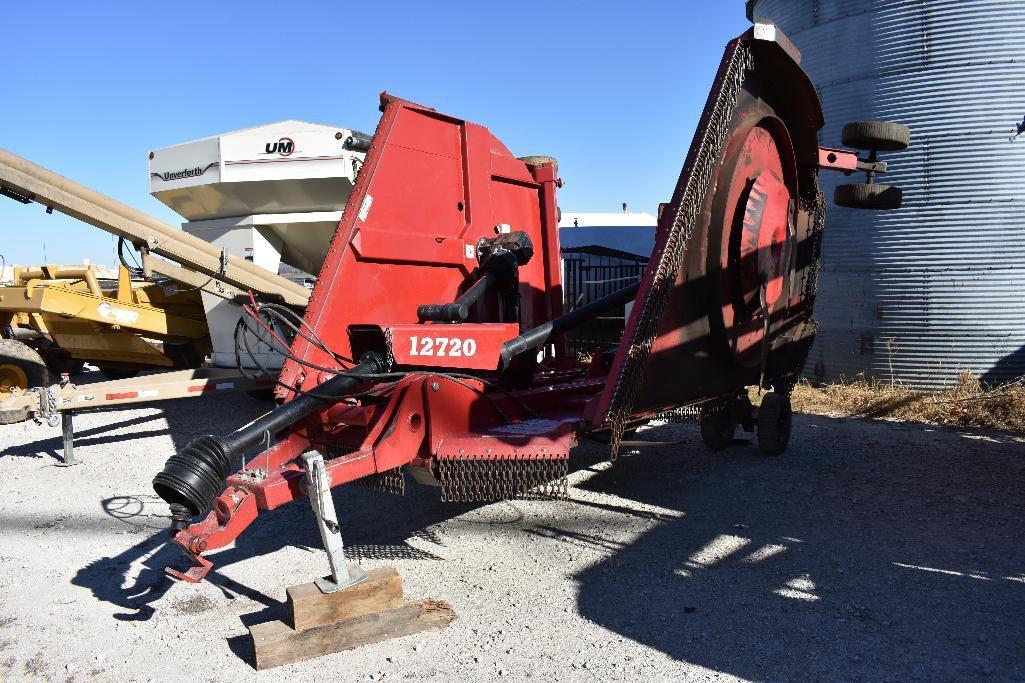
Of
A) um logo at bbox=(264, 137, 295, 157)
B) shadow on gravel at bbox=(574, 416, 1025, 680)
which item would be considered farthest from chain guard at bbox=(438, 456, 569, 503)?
um logo at bbox=(264, 137, 295, 157)

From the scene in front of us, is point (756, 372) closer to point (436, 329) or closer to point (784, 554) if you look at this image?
point (784, 554)

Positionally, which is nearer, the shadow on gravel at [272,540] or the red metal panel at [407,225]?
the shadow on gravel at [272,540]

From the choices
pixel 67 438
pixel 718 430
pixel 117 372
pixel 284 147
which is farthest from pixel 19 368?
pixel 718 430

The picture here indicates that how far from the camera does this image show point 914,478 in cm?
589

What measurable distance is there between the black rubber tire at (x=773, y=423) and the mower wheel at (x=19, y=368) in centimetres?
853

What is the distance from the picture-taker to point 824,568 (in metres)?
4.14

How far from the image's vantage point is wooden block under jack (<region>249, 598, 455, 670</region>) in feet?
10.8

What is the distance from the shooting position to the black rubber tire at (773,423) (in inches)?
253

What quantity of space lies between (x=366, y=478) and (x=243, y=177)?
5574 millimetres

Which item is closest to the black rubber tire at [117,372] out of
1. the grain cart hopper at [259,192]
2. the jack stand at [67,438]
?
the grain cart hopper at [259,192]

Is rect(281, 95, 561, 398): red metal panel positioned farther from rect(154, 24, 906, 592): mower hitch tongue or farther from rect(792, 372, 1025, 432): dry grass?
rect(792, 372, 1025, 432): dry grass

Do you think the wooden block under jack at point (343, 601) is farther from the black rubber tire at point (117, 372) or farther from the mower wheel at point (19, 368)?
the black rubber tire at point (117, 372)

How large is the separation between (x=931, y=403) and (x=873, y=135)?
4199 millimetres

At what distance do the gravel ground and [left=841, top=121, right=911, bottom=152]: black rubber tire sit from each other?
2.41m
